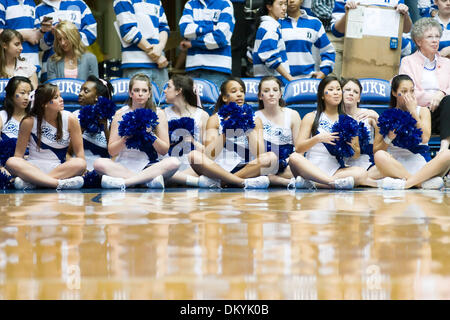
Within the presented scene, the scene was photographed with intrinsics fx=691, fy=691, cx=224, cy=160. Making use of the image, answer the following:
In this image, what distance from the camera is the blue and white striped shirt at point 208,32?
6688 millimetres

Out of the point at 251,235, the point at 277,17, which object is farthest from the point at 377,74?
the point at 251,235

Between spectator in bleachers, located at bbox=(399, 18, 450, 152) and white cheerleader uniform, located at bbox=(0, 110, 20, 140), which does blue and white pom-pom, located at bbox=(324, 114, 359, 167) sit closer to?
spectator in bleachers, located at bbox=(399, 18, 450, 152)

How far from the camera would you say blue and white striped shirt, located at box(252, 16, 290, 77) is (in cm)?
666

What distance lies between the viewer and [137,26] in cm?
671

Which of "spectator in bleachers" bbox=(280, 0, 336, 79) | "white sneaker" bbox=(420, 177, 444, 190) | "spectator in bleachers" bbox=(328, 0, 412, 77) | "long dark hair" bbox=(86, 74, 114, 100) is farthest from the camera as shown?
"spectator in bleachers" bbox=(280, 0, 336, 79)

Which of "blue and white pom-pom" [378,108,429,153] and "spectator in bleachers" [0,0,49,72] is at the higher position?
"spectator in bleachers" [0,0,49,72]

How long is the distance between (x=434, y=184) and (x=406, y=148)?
43 centimetres

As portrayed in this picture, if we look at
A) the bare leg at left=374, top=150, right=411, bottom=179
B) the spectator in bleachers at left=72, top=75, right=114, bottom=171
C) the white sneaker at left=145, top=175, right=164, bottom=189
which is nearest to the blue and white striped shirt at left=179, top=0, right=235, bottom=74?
the spectator in bleachers at left=72, top=75, right=114, bottom=171

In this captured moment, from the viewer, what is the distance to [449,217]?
10.6 feet

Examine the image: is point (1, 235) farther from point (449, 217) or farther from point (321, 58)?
point (321, 58)

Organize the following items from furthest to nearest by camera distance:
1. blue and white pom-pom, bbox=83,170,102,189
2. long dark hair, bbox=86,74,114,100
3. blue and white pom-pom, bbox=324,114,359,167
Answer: long dark hair, bbox=86,74,114,100
blue and white pom-pom, bbox=83,170,102,189
blue and white pom-pom, bbox=324,114,359,167

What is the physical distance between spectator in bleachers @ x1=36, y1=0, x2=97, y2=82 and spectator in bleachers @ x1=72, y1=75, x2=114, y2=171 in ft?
3.12

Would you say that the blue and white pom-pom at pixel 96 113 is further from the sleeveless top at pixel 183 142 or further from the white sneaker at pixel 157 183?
the white sneaker at pixel 157 183

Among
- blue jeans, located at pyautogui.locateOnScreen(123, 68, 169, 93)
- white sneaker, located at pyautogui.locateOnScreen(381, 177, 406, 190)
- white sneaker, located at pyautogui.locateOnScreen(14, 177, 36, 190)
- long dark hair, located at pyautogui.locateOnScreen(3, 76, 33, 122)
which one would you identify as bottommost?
white sneaker, located at pyautogui.locateOnScreen(14, 177, 36, 190)
